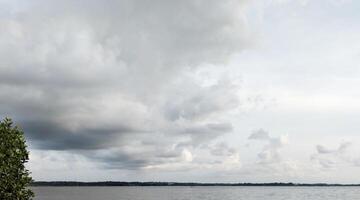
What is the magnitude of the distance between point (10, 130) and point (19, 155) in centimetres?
241

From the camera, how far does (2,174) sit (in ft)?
121

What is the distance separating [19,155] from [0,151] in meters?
1.56

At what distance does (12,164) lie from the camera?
37188mm

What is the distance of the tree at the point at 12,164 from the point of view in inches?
1446

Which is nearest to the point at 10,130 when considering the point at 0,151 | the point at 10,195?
the point at 0,151

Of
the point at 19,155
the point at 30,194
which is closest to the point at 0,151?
the point at 19,155

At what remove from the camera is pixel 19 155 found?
37.5 meters

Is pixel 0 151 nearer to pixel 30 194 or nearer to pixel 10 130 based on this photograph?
pixel 10 130

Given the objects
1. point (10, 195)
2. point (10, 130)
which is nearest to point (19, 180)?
point (10, 195)

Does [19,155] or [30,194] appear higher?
[19,155]

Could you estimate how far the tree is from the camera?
120 ft

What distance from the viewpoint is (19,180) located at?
123 feet

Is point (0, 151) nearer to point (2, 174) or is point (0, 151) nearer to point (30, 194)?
point (2, 174)

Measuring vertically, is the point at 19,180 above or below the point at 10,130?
below
